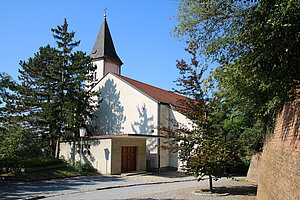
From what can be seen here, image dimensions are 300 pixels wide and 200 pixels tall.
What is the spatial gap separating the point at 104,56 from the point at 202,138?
25.4 metres

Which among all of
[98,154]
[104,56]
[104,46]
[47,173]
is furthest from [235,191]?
[104,46]

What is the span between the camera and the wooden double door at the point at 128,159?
72.3 ft

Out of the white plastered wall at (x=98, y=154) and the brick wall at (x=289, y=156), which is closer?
the brick wall at (x=289, y=156)

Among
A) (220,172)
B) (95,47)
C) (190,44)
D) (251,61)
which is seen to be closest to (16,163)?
(220,172)

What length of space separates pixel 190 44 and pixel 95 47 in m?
29.9

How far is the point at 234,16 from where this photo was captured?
24.4 ft

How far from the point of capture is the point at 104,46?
36.0m

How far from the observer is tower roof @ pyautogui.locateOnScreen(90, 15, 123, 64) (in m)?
35.6

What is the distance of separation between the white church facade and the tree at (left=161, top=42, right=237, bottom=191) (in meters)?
6.32

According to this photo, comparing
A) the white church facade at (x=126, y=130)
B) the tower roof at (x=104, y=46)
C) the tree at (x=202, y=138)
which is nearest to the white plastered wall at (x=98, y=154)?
the white church facade at (x=126, y=130)

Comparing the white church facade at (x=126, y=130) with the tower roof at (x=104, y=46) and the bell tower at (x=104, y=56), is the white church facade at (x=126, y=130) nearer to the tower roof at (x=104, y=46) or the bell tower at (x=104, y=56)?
the bell tower at (x=104, y=56)

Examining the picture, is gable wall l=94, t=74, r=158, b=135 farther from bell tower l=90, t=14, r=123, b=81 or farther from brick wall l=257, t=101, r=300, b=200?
brick wall l=257, t=101, r=300, b=200

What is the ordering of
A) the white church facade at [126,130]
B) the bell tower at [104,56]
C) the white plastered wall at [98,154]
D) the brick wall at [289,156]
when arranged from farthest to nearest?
the bell tower at [104,56]
the white church facade at [126,130]
the white plastered wall at [98,154]
the brick wall at [289,156]

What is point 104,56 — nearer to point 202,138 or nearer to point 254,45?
point 202,138
